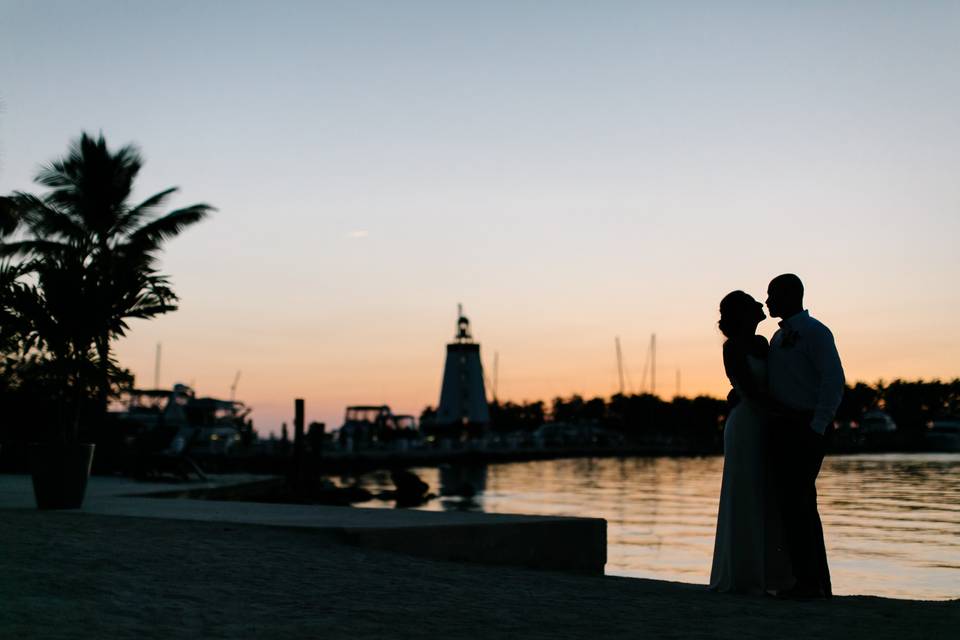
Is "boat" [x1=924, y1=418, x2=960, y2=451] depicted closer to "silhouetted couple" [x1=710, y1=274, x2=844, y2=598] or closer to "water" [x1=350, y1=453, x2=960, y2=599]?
"water" [x1=350, y1=453, x2=960, y2=599]

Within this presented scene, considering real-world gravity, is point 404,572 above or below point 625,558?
above

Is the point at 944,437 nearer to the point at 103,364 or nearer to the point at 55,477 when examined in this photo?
the point at 103,364

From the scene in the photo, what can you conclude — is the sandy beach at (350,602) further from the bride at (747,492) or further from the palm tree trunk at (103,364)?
the palm tree trunk at (103,364)

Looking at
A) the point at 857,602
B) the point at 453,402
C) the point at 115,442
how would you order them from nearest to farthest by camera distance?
1. the point at 857,602
2. the point at 115,442
3. the point at 453,402

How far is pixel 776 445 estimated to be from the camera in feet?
19.0

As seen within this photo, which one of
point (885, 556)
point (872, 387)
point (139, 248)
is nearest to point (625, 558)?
point (885, 556)

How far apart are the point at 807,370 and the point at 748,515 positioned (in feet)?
3.05

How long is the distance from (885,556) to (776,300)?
33.9 ft

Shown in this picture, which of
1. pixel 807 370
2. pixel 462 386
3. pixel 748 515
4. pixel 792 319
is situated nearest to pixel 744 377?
pixel 807 370

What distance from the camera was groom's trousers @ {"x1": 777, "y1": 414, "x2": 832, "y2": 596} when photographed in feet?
18.4

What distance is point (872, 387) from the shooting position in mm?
162750

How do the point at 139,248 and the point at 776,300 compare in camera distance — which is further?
the point at 139,248

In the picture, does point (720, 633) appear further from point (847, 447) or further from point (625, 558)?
point (847, 447)

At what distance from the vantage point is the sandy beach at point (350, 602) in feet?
13.9
